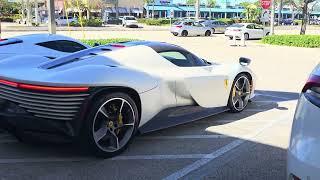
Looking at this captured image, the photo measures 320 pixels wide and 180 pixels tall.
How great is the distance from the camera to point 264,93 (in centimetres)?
947

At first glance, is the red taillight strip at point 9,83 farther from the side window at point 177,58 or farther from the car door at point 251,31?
the car door at point 251,31

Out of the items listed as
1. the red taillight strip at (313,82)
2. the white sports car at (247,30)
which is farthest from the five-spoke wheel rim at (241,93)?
the white sports car at (247,30)

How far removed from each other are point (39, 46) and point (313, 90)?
666 cm

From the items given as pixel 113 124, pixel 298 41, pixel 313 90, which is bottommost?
pixel 113 124

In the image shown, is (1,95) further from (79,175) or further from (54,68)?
(79,175)

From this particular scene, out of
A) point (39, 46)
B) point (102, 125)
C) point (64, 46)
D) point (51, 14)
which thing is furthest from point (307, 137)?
point (51, 14)

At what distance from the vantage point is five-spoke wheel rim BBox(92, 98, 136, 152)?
16.6 feet

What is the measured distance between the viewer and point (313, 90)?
2924mm

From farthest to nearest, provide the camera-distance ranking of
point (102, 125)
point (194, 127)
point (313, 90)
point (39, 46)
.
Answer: point (39, 46) < point (194, 127) < point (102, 125) < point (313, 90)

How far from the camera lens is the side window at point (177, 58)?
6332 millimetres

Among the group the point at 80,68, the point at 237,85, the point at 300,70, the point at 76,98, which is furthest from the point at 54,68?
the point at 300,70

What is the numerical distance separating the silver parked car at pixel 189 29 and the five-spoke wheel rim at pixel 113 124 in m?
33.1

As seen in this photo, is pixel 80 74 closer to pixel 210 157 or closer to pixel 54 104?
pixel 54 104

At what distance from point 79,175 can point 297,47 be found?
21020mm
